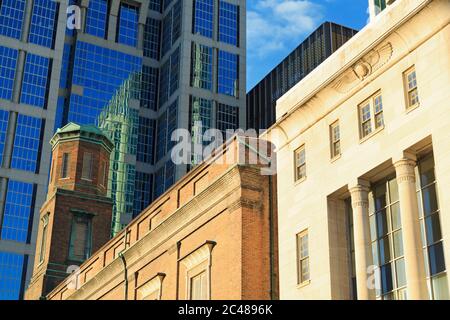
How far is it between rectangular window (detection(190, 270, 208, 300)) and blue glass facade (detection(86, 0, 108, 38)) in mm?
104039

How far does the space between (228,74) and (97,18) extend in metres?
25.5

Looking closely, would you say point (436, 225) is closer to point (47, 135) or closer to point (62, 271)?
point (62, 271)

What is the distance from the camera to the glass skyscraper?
372ft

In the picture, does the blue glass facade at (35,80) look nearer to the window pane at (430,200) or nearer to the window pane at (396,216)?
the window pane at (396,216)

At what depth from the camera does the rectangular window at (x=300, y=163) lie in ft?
95.1

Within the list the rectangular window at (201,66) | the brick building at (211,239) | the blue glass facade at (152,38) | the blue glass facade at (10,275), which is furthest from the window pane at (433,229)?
the blue glass facade at (152,38)

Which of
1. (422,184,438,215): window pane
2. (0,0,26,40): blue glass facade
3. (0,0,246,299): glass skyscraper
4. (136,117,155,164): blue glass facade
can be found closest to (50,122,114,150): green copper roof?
(422,184,438,215): window pane

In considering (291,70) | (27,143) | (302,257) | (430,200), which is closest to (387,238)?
(430,200)

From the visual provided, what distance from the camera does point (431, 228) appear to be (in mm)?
22500

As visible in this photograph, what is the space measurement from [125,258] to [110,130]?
8814 cm

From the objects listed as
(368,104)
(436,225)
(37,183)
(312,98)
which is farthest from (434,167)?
(37,183)

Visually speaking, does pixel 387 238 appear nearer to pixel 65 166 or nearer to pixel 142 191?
pixel 65 166

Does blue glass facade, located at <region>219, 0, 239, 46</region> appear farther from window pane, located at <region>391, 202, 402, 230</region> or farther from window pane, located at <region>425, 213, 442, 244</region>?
window pane, located at <region>425, 213, 442, 244</region>

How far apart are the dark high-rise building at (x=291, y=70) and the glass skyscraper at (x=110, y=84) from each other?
552 cm
